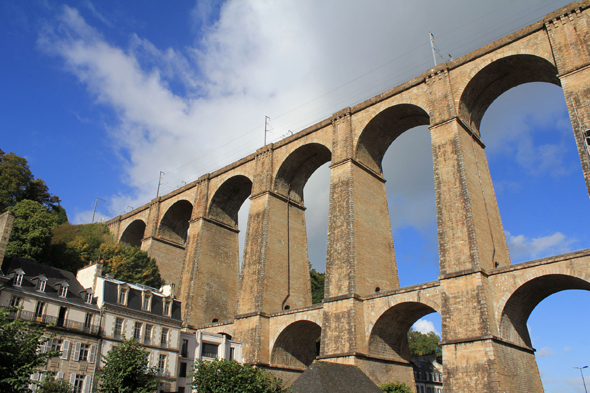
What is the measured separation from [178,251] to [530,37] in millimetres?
38635

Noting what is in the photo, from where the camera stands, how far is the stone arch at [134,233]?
53.1m

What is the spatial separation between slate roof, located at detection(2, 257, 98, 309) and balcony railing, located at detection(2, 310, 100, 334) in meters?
1.20

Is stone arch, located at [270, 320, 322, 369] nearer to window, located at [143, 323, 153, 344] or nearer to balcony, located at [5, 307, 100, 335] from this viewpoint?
window, located at [143, 323, 153, 344]

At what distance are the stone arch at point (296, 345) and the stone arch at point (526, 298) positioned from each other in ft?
40.0

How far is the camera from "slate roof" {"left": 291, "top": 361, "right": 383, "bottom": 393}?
61.0 ft

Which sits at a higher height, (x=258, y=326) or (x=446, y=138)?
(x=446, y=138)

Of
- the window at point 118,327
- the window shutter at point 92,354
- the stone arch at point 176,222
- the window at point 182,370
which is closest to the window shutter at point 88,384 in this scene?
the window shutter at point 92,354

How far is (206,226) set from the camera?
41.6 m

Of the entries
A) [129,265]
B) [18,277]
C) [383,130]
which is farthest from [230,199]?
[18,277]

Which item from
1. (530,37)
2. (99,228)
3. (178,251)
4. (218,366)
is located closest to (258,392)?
(218,366)

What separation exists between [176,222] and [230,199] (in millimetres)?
9168

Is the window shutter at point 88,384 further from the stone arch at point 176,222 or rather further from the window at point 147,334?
the stone arch at point 176,222

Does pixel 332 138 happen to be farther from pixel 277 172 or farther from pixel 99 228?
pixel 99 228

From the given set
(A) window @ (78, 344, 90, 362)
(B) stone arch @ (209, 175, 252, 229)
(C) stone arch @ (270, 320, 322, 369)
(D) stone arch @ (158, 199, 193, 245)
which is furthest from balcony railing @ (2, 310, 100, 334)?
(D) stone arch @ (158, 199, 193, 245)
